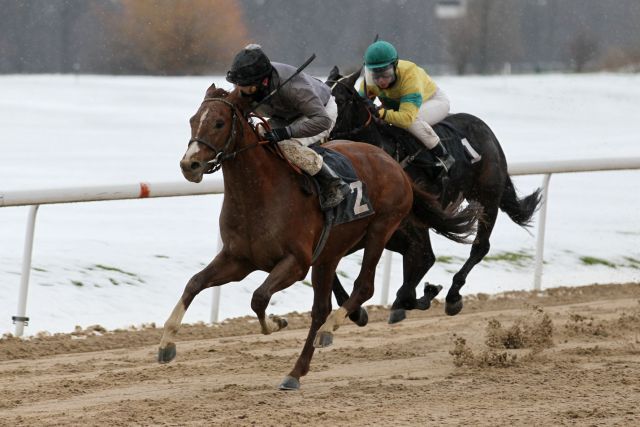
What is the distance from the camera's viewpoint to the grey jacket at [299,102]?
583cm

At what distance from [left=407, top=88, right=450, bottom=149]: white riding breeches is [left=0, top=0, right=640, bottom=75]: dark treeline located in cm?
1474

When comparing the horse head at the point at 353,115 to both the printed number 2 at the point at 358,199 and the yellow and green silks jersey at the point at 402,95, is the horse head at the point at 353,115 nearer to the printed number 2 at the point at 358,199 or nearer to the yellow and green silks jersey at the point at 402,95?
the yellow and green silks jersey at the point at 402,95

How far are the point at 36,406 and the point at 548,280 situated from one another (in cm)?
553

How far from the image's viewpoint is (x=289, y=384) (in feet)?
19.1

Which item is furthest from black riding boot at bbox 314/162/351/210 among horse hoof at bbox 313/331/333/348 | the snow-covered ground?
the snow-covered ground

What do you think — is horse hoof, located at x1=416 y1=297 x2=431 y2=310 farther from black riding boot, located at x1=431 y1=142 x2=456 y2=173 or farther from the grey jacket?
the grey jacket

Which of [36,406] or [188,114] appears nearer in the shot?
[36,406]

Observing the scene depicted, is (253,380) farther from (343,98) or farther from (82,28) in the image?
(82,28)

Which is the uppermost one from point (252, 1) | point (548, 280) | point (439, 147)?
point (252, 1)

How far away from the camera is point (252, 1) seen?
28.5 m

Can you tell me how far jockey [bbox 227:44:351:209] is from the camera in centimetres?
562

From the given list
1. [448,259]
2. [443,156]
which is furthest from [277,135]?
[448,259]

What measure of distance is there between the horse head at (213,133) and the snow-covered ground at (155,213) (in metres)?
2.43

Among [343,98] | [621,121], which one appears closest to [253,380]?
[343,98]
